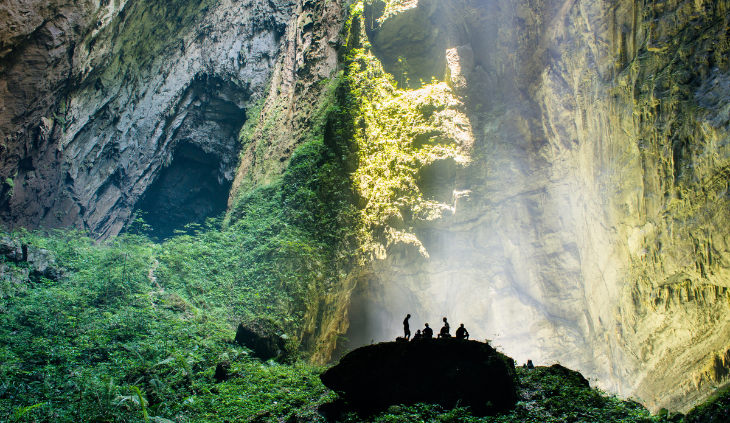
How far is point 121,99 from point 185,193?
5913 mm

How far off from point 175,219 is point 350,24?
14.1 meters

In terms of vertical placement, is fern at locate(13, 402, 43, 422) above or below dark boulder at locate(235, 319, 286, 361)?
below

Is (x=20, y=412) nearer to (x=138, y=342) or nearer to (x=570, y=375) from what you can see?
(x=138, y=342)

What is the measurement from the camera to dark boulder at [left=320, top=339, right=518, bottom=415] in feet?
20.4

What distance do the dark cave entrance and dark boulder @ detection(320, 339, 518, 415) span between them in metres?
16.0

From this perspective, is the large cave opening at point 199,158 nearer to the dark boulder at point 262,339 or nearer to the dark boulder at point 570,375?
the dark boulder at point 262,339

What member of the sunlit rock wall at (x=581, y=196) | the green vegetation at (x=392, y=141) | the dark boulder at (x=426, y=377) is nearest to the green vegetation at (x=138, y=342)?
the dark boulder at (x=426, y=377)

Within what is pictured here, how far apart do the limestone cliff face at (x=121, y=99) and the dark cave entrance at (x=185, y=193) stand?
0.25 ft

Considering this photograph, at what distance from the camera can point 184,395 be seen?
6.65m

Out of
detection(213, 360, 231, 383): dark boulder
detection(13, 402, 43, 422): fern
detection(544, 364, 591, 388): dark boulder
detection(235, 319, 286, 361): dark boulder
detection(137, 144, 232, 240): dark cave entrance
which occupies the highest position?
detection(137, 144, 232, 240): dark cave entrance

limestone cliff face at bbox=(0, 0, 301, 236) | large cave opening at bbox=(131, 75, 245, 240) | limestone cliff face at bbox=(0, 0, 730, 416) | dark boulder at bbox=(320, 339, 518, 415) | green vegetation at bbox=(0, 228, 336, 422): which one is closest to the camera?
green vegetation at bbox=(0, 228, 336, 422)

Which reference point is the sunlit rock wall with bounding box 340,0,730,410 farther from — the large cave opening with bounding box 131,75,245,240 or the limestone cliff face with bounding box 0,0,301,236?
the large cave opening with bounding box 131,75,245,240

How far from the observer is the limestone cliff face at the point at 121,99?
12.2 meters

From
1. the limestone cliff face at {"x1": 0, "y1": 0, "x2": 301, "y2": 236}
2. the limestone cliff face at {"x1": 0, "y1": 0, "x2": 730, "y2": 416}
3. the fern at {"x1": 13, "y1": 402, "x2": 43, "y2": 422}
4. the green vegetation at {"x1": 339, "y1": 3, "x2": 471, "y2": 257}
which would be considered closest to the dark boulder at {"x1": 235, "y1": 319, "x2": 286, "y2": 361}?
the limestone cliff face at {"x1": 0, "y1": 0, "x2": 730, "y2": 416}
